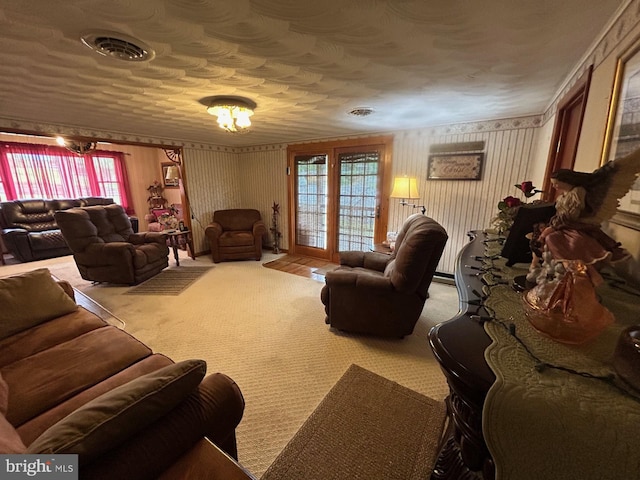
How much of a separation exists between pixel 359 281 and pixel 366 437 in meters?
1.11

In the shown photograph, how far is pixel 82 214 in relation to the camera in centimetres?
353

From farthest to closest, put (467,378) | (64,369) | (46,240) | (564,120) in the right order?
(46,240)
(564,120)
(64,369)
(467,378)

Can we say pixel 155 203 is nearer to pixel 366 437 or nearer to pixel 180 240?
pixel 180 240

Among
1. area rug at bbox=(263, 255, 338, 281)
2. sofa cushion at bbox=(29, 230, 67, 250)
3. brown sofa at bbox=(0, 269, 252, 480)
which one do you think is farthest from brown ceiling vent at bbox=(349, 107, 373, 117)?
sofa cushion at bbox=(29, 230, 67, 250)

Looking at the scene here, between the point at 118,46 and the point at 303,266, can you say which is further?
the point at 303,266

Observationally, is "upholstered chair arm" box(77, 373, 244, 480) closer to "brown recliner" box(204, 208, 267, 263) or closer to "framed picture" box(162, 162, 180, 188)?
"brown recliner" box(204, 208, 267, 263)

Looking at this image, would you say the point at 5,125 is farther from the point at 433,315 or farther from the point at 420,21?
the point at 433,315

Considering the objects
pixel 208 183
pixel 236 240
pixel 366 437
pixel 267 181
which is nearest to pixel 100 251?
pixel 236 240

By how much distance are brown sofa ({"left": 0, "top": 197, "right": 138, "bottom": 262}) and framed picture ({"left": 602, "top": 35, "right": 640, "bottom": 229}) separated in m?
7.10

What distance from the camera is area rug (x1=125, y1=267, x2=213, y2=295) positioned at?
3420 mm

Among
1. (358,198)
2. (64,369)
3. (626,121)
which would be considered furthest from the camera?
(358,198)

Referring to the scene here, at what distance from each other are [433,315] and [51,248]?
6543mm

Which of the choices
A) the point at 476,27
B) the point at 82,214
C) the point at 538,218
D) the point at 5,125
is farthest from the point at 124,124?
the point at 538,218

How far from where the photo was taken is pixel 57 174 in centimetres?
580
